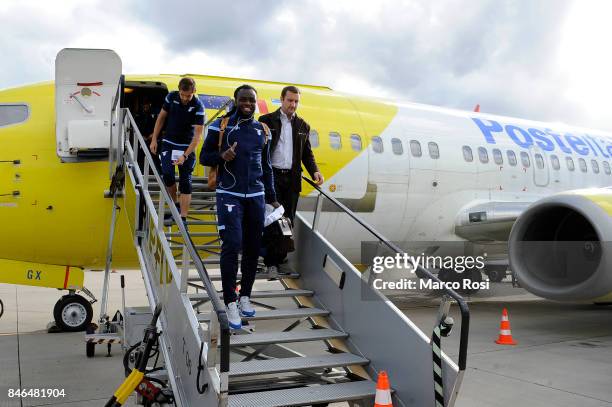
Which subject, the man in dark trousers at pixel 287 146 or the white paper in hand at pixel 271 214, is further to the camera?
the man in dark trousers at pixel 287 146

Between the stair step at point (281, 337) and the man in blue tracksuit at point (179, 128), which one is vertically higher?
the man in blue tracksuit at point (179, 128)

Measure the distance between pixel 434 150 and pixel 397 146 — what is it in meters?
0.80

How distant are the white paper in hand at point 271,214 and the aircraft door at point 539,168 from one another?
7.60 meters

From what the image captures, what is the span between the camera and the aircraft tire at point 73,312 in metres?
7.70

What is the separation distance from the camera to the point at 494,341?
25.5 feet

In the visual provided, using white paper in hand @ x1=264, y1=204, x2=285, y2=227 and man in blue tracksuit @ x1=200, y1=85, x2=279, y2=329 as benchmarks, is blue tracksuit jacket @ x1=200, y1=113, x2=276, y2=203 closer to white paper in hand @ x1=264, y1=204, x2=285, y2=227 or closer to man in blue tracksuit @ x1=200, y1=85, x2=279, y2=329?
man in blue tracksuit @ x1=200, y1=85, x2=279, y2=329

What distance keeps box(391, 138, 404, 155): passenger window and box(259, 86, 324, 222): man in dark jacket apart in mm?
4000

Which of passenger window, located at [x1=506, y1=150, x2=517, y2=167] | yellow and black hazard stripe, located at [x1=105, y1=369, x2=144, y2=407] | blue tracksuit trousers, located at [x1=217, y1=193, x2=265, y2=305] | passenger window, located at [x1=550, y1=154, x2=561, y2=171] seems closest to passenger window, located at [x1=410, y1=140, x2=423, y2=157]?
passenger window, located at [x1=506, y1=150, x2=517, y2=167]

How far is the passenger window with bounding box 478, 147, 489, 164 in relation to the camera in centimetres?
1016

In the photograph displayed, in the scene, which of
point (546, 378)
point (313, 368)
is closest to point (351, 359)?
point (313, 368)

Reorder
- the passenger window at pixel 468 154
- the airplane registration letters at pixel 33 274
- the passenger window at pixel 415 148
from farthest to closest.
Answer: the passenger window at pixel 468 154
the passenger window at pixel 415 148
the airplane registration letters at pixel 33 274

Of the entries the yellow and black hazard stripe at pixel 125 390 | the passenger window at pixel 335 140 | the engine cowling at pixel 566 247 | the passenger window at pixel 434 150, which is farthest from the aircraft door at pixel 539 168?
the yellow and black hazard stripe at pixel 125 390

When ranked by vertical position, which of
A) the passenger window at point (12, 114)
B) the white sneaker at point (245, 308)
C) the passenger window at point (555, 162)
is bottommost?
the white sneaker at point (245, 308)

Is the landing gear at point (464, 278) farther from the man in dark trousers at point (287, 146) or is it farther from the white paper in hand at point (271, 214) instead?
the white paper in hand at point (271, 214)
